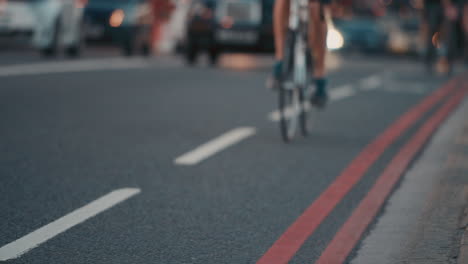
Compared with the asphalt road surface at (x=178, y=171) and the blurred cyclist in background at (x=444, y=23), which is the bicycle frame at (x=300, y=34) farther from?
the blurred cyclist in background at (x=444, y=23)

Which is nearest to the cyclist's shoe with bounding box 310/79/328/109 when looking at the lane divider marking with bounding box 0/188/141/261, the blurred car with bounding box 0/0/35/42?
the lane divider marking with bounding box 0/188/141/261

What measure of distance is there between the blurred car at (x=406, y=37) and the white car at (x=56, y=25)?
692 inches

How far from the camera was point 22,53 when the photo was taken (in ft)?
68.8

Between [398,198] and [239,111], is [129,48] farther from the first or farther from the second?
[398,198]

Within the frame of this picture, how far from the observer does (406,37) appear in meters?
36.7

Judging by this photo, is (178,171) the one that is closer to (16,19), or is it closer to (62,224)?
(62,224)

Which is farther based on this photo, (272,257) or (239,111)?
(239,111)

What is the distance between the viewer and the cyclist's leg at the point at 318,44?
9.24 meters

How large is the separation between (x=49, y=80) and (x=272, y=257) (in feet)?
32.0

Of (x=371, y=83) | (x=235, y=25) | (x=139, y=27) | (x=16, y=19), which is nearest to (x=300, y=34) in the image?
(x=371, y=83)

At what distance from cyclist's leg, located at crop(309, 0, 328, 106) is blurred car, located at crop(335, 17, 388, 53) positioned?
25.9m

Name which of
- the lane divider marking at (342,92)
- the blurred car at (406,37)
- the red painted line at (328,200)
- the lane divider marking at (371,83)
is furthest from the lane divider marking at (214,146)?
the blurred car at (406,37)

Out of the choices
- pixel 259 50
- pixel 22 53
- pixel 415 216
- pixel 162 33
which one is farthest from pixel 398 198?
pixel 162 33

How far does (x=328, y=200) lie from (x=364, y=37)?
30310mm
